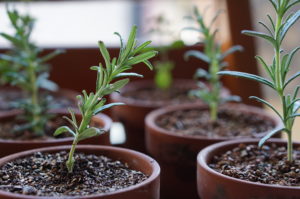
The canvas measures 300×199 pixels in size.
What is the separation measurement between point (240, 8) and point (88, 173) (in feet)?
3.57

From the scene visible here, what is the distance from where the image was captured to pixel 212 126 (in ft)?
4.92

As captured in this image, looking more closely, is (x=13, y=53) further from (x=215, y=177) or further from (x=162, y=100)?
(x=215, y=177)

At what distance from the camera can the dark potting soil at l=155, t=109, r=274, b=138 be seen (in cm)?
141

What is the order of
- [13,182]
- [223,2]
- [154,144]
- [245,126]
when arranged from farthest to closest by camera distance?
[223,2] < [245,126] < [154,144] < [13,182]

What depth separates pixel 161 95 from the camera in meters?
1.98

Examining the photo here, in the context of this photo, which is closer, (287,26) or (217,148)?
(287,26)

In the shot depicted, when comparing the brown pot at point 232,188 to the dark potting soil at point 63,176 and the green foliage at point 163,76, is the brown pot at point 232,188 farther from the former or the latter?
the green foliage at point 163,76

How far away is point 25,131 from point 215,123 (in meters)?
0.61

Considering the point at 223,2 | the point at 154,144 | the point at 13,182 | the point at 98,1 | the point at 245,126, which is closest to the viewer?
the point at 13,182

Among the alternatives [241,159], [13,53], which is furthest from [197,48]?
[241,159]

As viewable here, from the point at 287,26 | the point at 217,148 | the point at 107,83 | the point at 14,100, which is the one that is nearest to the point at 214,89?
the point at 217,148

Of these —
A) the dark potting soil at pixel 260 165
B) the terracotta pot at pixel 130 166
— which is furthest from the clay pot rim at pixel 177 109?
the terracotta pot at pixel 130 166

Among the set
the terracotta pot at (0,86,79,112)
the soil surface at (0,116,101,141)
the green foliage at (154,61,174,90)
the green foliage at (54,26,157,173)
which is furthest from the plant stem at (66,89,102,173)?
the green foliage at (154,61,174,90)

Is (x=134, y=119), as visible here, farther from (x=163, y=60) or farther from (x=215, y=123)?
(x=163, y=60)
